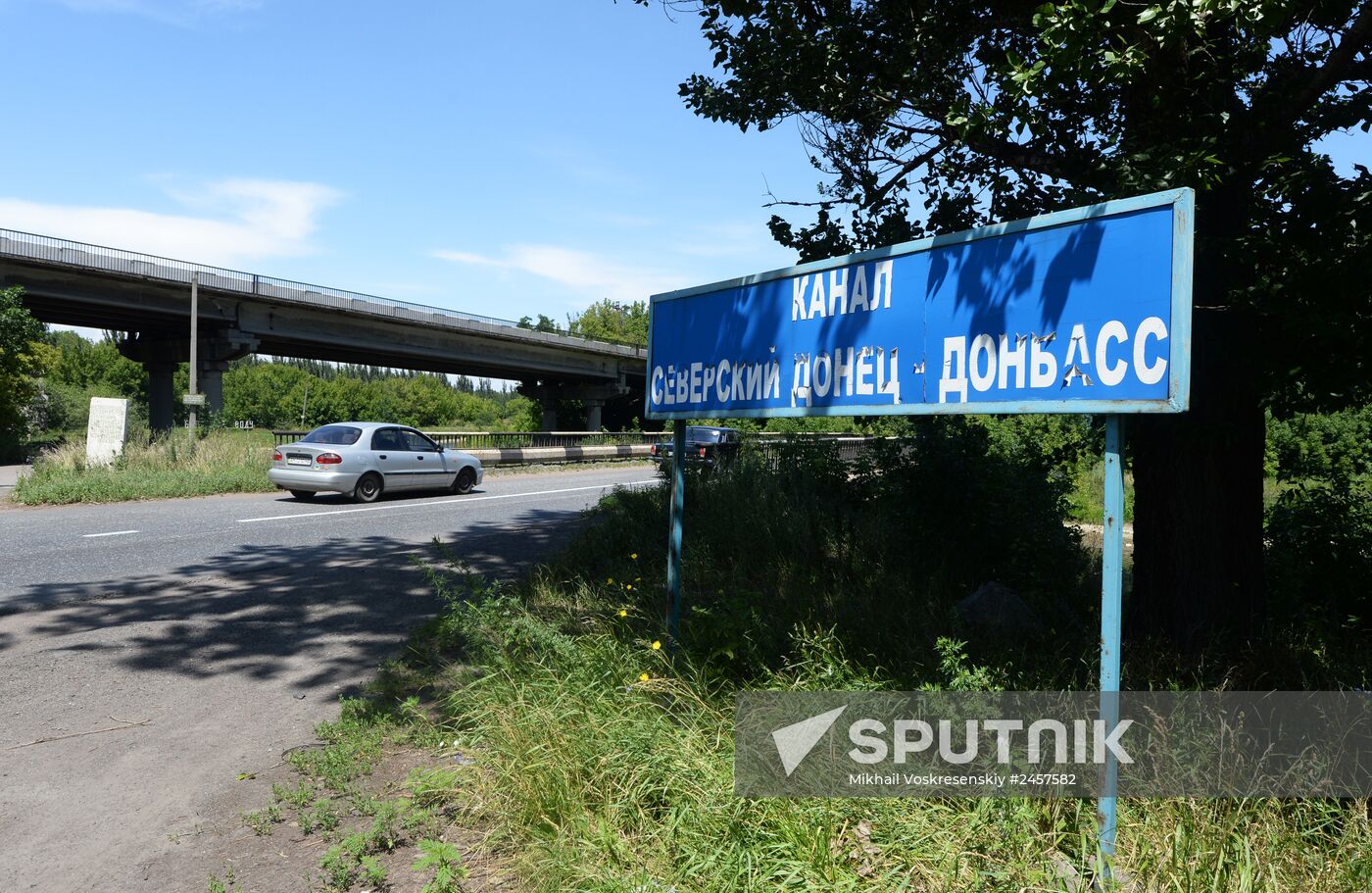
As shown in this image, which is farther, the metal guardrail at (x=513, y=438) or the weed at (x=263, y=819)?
the metal guardrail at (x=513, y=438)

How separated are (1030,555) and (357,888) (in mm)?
5712

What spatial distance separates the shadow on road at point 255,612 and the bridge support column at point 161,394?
37.8 metres

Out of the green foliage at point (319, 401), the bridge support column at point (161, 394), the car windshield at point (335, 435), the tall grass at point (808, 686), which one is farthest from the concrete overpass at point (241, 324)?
the green foliage at point (319, 401)

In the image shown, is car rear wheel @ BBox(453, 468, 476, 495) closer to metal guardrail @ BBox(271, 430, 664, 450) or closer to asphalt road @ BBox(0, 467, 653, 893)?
asphalt road @ BBox(0, 467, 653, 893)

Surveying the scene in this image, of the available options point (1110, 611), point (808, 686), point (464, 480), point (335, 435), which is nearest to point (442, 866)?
point (808, 686)

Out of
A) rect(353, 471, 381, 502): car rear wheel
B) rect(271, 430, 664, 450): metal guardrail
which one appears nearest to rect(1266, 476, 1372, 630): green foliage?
rect(353, 471, 381, 502): car rear wheel

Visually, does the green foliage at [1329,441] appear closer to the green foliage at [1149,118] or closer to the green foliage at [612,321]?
the green foliage at [1149,118]

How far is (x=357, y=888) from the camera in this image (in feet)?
10.3

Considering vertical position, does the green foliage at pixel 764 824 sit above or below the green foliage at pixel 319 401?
below

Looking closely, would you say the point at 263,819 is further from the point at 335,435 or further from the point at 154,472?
the point at 154,472

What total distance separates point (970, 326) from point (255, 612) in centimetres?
626

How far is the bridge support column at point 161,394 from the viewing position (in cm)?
4197

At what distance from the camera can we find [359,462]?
1582 cm

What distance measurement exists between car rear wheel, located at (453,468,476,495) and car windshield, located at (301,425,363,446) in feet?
8.04
